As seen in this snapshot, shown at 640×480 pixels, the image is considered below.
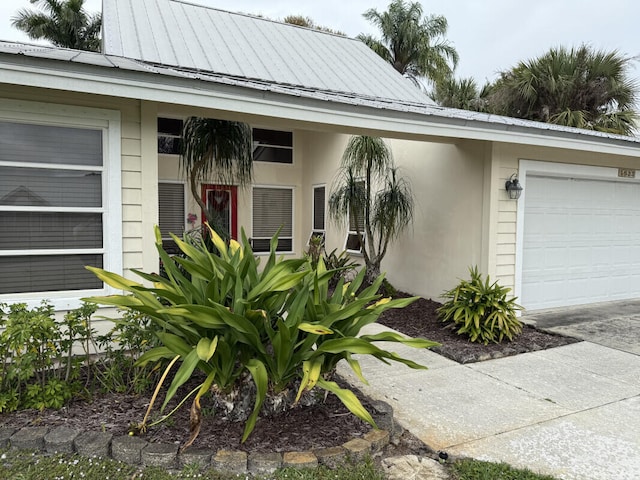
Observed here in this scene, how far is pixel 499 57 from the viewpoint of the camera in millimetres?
29516

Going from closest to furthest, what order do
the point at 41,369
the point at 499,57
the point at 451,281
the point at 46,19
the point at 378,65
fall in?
the point at 41,369
the point at 451,281
the point at 378,65
the point at 46,19
the point at 499,57

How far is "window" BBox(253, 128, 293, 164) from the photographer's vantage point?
10046 millimetres

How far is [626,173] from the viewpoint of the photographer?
750cm

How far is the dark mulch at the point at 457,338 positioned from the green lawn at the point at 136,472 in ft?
7.17

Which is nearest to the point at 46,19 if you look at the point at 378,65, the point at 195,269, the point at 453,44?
the point at 378,65

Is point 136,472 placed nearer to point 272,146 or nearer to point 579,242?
point 579,242

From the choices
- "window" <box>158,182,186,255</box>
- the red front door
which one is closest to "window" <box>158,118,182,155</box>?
"window" <box>158,182,186,255</box>

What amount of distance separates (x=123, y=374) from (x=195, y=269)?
1.31 meters

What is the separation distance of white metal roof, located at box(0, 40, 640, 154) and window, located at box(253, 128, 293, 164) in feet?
16.9

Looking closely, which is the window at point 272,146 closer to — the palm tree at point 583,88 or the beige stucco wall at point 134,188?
the beige stucco wall at point 134,188

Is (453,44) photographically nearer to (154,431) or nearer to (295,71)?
(295,71)

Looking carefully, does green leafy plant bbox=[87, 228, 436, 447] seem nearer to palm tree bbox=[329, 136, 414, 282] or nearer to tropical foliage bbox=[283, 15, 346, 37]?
palm tree bbox=[329, 136, 414, 282]

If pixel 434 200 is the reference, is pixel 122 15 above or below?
above

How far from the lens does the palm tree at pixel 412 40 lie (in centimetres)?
2019
